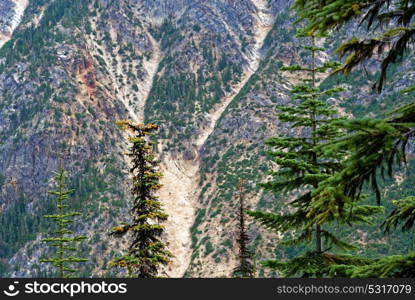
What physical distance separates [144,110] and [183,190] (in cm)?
3720

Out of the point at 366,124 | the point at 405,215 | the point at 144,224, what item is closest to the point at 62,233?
the point at 144,224

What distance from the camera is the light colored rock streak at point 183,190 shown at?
119 metres

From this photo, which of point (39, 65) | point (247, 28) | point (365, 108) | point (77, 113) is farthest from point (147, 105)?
point (365, 108)

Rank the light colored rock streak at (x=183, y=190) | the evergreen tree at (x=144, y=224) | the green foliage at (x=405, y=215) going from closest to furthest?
the green foliage at (x=405, y=215)
the evergreen tree at (x=144, y=224)
the light colored rock streak at (x=183, y=190)

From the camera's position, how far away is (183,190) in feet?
453

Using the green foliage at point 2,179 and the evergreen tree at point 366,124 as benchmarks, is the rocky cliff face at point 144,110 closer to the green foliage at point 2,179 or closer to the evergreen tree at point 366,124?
the green foliage at point 2,179

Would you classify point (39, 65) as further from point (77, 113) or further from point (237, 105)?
point (237, 105)

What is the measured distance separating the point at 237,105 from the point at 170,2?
63.6 m

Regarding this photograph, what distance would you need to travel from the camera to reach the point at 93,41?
572ft

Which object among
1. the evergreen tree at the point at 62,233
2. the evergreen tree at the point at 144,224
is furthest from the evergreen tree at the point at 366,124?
the evergreen tree at the point at 62,233

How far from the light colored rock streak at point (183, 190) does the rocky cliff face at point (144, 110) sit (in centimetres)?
38

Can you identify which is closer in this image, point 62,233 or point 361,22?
point 361,22

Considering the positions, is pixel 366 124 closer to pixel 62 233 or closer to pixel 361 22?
pixel 361 22

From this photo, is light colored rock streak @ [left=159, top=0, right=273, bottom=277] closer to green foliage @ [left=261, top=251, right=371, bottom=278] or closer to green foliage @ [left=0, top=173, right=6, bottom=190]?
green foliage @ [left=0, top=173, right=6, bottom=190]
